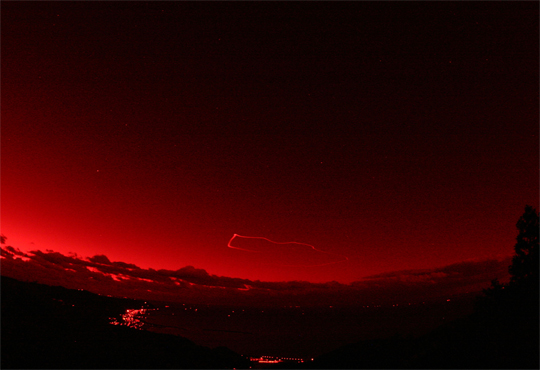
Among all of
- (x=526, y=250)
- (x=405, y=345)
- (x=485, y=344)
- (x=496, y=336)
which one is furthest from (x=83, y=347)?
(x=526, y=250)

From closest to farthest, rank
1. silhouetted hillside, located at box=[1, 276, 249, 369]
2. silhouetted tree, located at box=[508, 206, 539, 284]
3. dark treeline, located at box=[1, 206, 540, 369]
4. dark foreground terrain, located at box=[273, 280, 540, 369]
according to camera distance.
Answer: dark foreground terrain, located at box=[273, 280, 540, 369]
dark treeline, located at box=[1, 206, 540, 369]
silhouetted tree, located at box=[508, 206, 539, 284]
silhouetted hillside, located at box=[1, 276, 249, 369]

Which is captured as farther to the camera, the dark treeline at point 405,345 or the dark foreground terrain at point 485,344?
the dark treeline at point 405,345

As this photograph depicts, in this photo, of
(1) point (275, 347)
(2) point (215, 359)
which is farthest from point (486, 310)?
(1) point (275, 347)

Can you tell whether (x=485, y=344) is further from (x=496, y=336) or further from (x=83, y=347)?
(x=83, y=347)

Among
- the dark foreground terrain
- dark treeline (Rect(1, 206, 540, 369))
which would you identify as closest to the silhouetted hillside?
dark treeline (Rect(1, 206, 540, 369))

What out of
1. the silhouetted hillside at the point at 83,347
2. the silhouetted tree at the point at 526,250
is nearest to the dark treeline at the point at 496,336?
the silhouetted tree at the point at 526,250

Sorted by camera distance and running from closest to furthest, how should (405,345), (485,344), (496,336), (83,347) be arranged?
(485,344) → (496,336) → (405,345) → (83,347)

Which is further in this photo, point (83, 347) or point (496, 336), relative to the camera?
point (83, 347)

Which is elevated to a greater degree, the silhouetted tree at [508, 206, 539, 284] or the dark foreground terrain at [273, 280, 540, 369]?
the silhouetted tree at [508, 206, 539, 284]

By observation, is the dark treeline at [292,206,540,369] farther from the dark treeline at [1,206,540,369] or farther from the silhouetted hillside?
the silhouetted hillside

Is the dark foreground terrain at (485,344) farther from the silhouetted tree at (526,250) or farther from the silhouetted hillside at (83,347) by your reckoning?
the silhouetted hillside at (83,347)

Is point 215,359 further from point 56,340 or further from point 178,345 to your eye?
point 56,340
